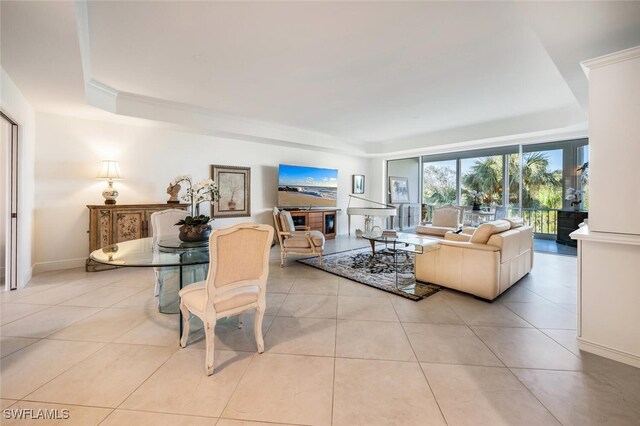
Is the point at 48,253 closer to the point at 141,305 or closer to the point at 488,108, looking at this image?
the point at 141,305

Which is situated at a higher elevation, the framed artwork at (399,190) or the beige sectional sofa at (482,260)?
the framed artwork at (399,190)

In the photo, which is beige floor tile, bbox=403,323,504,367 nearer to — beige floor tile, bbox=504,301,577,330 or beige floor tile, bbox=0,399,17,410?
beige floor tile, bbox=504,301,577,330

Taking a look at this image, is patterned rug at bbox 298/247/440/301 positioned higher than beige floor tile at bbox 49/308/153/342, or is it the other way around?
patterned rug at bbox 298/247/440/301

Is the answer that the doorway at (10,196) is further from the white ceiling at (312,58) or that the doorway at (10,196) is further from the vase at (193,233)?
the vase at (193,233)

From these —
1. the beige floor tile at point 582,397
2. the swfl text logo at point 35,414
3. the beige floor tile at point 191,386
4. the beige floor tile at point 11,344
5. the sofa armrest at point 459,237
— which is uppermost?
the sofa armrest at point 459,237

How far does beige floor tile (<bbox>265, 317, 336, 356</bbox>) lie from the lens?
211cm

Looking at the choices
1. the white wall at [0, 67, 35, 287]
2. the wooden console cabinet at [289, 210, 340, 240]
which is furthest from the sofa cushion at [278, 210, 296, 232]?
the white wall at [0, 67, 35, 287]

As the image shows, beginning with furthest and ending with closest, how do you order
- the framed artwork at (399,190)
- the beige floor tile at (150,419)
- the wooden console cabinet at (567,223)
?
the framed artwork at (399,190), the wooden console cabinet at (567,223), the beige floor tile at (150,419)

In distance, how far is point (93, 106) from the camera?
12.5 ft

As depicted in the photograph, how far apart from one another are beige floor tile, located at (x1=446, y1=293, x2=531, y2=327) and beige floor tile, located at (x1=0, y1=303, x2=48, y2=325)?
4255mm

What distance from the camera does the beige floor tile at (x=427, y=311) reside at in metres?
2.60

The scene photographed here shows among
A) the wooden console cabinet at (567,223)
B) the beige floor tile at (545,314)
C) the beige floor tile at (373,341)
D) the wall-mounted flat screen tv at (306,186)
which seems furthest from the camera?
the wall-mounted flat screen tv at (306,186)

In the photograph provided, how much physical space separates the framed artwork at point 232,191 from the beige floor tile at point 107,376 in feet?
12.7

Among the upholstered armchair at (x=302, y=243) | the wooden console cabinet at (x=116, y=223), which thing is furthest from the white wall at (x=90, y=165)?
the upholstered armchair at (x=302, y=243)
